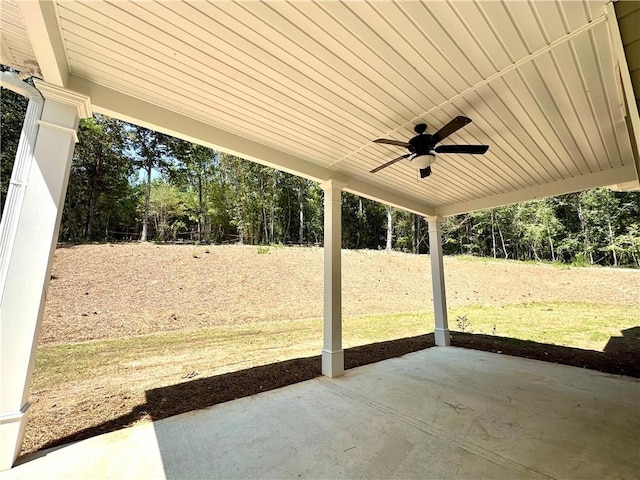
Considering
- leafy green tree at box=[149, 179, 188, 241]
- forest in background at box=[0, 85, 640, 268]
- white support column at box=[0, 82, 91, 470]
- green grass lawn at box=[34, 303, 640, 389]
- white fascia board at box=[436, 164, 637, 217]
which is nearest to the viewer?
white support column at box=[0, 82, 91, 470]

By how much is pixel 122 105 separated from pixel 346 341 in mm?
5001

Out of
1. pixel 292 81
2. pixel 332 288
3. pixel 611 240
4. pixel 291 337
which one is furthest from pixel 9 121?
pixel 611 240

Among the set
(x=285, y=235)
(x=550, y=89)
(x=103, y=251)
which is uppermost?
(x=285, y=235)

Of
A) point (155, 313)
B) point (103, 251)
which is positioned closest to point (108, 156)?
point (103, 251)

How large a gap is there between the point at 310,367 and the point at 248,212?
12.4m

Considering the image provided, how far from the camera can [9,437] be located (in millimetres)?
1615

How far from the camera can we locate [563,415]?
243cm

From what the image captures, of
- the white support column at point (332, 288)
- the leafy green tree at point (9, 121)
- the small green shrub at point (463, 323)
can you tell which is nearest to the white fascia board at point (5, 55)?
the white support column at point (332, 288)

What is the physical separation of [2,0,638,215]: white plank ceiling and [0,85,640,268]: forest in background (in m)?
8.83

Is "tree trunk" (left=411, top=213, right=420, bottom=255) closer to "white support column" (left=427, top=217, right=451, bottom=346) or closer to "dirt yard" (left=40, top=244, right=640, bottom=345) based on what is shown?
"dirt yard" (left=40, top=244, right=640, bottom=345)

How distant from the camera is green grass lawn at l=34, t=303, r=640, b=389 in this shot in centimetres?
380

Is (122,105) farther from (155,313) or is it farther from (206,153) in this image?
(206,153)

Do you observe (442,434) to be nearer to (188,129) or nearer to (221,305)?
(188,129)

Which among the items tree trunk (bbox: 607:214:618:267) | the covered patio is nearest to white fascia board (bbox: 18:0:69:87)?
the covered patio
